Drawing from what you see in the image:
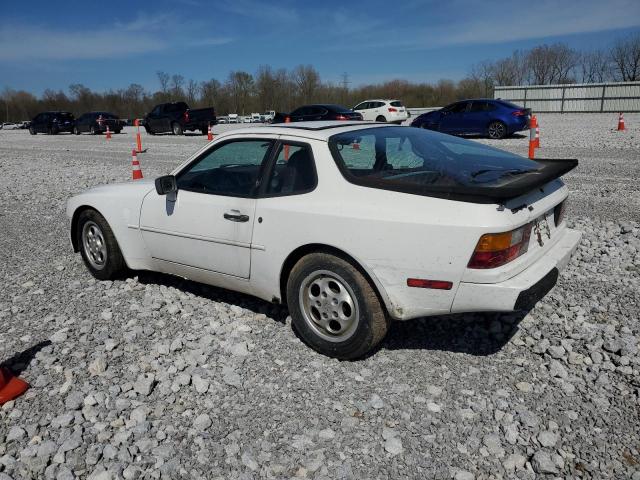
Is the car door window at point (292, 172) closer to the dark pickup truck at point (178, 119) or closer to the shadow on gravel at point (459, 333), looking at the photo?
the shadow on gravel at point (459, 333)

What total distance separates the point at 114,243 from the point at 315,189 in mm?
2324

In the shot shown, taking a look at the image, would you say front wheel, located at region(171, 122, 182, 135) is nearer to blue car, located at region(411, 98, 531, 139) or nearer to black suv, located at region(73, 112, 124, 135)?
black suv, located at region(73, 112, 124, 135)

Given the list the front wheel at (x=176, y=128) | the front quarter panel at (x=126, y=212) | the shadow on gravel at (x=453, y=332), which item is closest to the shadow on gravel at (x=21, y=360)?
the front quarter panel at (x=126, y=212)

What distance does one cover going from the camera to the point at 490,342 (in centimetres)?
363

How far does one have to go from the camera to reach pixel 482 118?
1814 centimetres

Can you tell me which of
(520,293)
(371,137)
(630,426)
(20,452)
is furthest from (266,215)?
(630,426)

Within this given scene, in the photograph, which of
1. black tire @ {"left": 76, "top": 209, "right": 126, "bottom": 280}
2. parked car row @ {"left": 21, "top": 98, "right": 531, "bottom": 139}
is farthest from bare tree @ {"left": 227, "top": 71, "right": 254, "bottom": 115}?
black tire @ {"left": 76, "top": 209, "right": 126, "bottom": 280}

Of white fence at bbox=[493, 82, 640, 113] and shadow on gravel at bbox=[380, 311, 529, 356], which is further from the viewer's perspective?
white fence at bbox=[493, 82, 640, 113]

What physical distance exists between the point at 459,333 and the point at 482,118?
15.9m

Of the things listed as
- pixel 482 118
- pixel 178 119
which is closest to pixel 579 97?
pixel 482 118

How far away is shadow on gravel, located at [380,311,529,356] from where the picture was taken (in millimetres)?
3592

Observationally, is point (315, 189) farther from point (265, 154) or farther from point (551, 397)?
point (551, 397)

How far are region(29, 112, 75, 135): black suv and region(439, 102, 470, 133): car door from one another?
26.5 m

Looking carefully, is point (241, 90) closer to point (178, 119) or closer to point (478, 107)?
point (178, 119)
